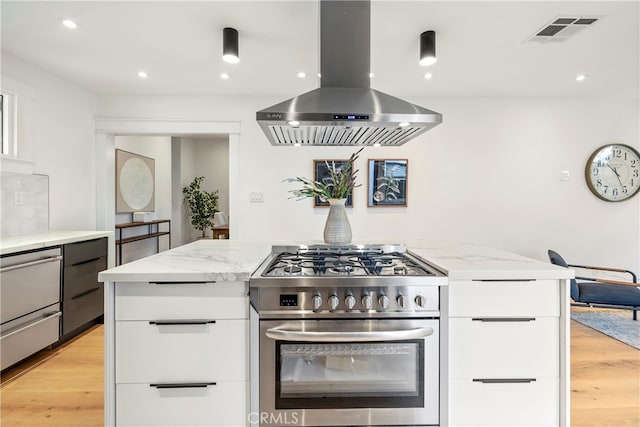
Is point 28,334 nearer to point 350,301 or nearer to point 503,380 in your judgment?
point 350,301

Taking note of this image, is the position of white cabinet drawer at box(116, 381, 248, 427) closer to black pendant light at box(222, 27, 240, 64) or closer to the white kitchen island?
the white kitchen island

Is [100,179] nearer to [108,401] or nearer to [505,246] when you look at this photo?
[108,401]

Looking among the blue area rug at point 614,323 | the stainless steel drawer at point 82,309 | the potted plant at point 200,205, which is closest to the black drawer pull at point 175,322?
the stainless steel drawer at point 82,309

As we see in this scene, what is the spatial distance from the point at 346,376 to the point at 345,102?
1273mm

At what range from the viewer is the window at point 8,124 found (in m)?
2.87

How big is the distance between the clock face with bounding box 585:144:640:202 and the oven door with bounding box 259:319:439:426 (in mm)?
3830

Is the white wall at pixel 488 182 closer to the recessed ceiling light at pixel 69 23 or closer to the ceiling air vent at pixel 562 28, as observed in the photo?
the ceiling air vent at pixel 562 28

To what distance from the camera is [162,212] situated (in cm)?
578

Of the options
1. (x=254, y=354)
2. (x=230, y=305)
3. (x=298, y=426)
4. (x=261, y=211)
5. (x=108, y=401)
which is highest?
(x=261, y=211)

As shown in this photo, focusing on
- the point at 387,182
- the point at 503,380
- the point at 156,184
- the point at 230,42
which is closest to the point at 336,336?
the point at 503,380

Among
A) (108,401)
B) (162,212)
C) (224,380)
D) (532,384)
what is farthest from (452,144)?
(162,212)

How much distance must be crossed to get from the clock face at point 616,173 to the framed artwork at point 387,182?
7.02ft

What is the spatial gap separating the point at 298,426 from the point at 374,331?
0.50 meters

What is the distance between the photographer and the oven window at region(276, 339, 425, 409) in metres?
1.41
